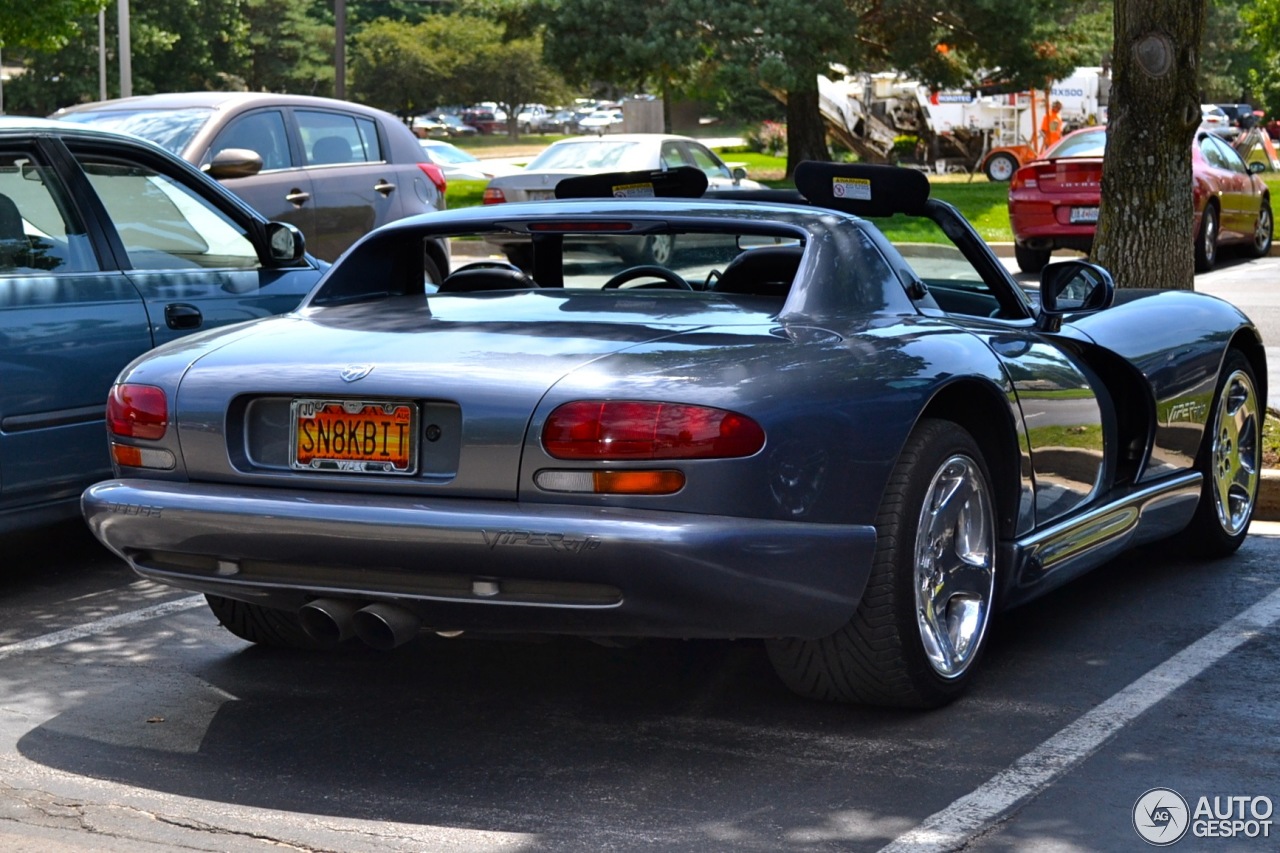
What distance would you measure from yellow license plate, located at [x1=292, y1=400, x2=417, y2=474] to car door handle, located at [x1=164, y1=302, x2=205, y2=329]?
2239 millimetres

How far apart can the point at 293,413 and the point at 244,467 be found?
0.18 m

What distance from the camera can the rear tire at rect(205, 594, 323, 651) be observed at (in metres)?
5.21

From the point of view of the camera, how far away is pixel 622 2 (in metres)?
30.4

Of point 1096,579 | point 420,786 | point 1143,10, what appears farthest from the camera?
point 1143,10

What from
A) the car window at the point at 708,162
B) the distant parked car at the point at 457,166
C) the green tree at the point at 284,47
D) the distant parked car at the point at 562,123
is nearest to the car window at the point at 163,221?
the car window at the point at 708,162

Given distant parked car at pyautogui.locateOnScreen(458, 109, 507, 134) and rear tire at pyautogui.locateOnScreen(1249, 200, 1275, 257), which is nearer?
rear tire at pyautogui.locateOnScreen(1249, 200, 1275, 257)

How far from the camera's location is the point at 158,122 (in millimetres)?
10898

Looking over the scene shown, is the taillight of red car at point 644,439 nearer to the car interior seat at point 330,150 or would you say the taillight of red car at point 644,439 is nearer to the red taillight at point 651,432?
the red taillight at point 651,432

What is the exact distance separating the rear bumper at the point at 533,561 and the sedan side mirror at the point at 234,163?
582 centimetres

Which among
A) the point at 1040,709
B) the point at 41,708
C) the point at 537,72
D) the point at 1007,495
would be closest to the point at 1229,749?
the point at 1040,709

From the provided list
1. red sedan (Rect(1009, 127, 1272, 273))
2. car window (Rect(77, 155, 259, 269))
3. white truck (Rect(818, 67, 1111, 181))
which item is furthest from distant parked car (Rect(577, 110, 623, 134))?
car window (Rect(77, 155, 259, 269))

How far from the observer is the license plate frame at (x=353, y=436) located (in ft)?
13.7

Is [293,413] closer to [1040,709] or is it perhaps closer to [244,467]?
[244,467]

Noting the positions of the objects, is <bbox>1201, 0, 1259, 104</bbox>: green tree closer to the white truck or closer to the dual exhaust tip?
the white truck
